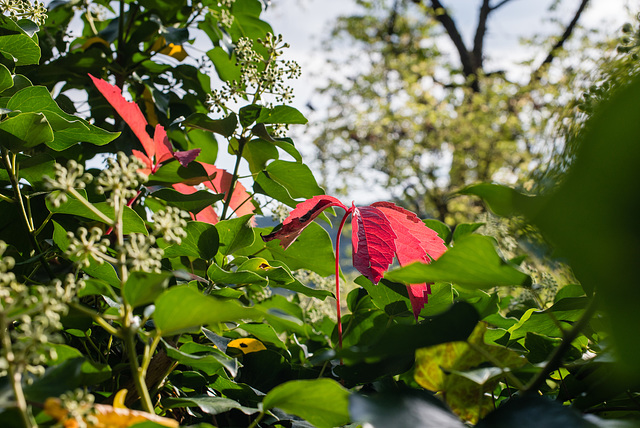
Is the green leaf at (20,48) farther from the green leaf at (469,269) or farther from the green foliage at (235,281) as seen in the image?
the green leaf at (469,269)

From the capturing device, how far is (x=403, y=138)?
7160 millimetres

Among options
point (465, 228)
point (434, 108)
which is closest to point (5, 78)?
point (465, 228)

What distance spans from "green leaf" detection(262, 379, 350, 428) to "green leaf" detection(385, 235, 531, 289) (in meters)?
0.09

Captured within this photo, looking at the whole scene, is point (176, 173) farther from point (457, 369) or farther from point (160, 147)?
point (457, 369)

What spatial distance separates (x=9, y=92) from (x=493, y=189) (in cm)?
54

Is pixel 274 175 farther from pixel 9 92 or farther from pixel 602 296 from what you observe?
pixel 602 296

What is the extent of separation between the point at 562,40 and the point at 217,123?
27.2ft

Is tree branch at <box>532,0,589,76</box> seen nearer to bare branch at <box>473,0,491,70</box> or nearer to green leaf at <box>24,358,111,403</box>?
bare branch at <box>473,0,491,70</box>

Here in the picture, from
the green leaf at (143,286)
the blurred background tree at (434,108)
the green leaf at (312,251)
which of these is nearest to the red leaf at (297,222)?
the green leaf at (312,251)

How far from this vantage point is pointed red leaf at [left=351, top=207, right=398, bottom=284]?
0.48 m

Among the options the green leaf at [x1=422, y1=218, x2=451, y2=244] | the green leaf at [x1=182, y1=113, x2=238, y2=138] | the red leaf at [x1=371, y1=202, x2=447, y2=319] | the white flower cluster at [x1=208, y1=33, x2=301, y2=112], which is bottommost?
the red leaf at [x1=371, y1=202, x2=447, y2=319]

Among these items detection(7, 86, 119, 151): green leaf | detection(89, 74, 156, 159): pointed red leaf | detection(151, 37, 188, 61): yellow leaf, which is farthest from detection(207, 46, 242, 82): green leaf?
detection(7, 86, 119, 151): green leaf

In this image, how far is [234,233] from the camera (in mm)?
529

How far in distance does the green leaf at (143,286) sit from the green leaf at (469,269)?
15 cm
